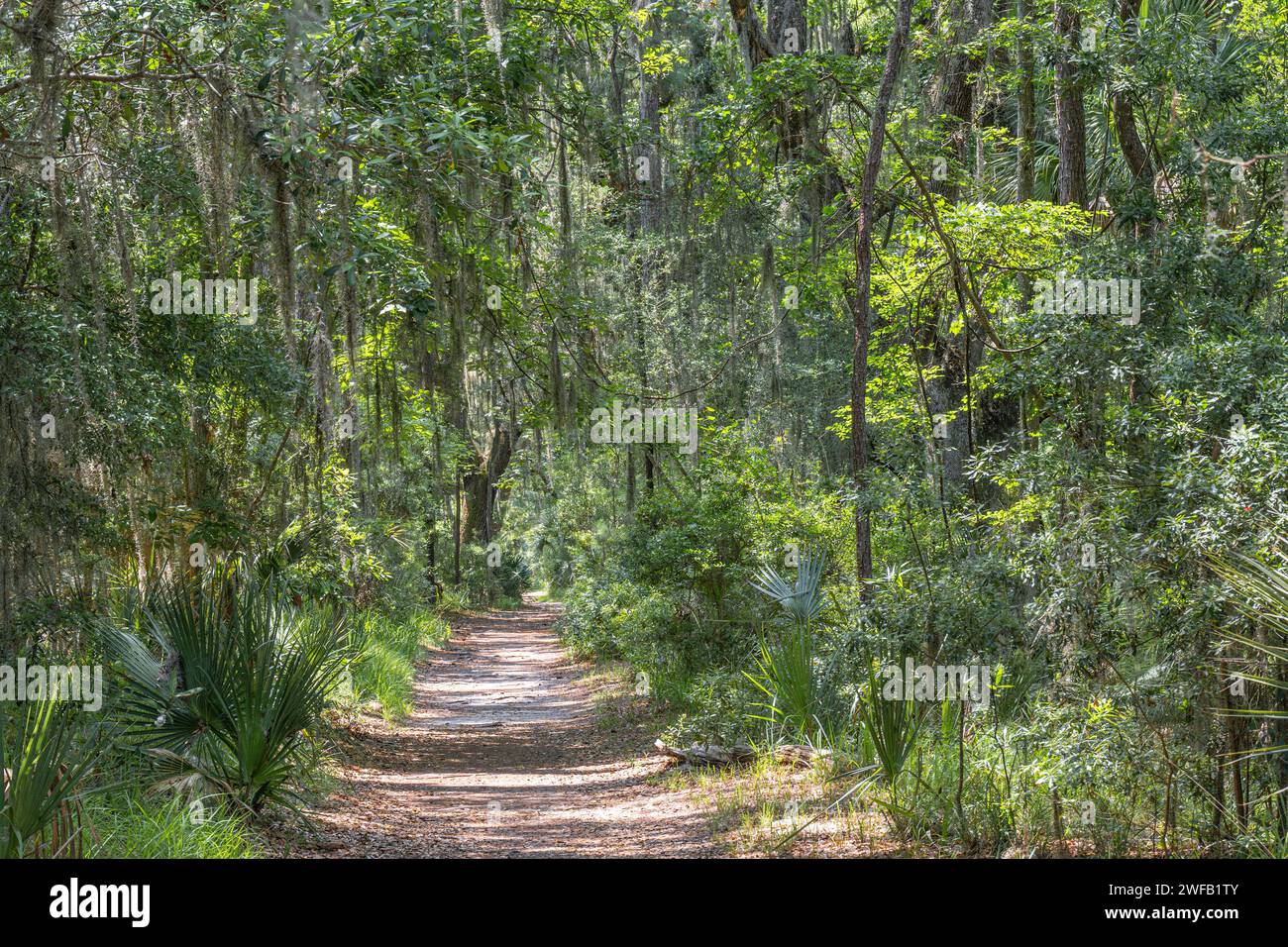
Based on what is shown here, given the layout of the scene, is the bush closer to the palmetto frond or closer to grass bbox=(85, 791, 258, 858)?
grass bbox=(85, 791, 258, 858)

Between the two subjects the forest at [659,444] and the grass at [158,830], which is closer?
the grass at [158,830]

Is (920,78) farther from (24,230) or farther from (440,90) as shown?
(24,230)

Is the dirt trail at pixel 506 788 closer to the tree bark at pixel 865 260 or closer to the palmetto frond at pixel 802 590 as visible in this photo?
the palmetto frond at pixel 802 590

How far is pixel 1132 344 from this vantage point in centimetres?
602

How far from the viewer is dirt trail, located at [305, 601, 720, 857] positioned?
6.91m

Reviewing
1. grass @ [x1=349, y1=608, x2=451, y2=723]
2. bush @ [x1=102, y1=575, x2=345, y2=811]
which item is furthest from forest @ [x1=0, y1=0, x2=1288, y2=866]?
grass @ [x1=349, y1=608, x2=451, y2=723]

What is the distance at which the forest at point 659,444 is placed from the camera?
530 cm

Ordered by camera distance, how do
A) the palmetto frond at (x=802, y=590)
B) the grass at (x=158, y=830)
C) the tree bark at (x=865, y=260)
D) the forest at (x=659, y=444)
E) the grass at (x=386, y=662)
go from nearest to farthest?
1. the grass at (x=158, y=830)
2. the forest at (x=659, y=444)
3. the tree bark at (x=865, y=260)
4. the palmetto frond at (x=802, y=590)
5. the grass at (x=386, y=662)

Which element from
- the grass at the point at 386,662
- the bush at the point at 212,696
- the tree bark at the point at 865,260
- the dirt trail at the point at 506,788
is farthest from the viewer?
the grass at the point at 386,662

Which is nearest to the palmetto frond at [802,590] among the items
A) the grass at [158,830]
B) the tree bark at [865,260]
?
the tree bark at [865,260]

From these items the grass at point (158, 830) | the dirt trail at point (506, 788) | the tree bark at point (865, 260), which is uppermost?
the tree bark at point (865, 260)

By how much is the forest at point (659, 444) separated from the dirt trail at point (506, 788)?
0.07 meters

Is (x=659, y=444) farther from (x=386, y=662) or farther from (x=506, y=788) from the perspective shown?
(x=506, y=788)
